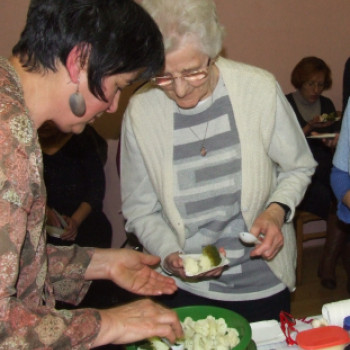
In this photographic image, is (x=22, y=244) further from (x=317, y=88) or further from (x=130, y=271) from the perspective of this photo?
(x=317, y=88)

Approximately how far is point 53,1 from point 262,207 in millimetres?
972

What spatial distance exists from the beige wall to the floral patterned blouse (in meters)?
2.67

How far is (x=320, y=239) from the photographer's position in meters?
4.29

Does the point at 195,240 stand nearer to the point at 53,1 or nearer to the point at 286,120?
the point at 286,120

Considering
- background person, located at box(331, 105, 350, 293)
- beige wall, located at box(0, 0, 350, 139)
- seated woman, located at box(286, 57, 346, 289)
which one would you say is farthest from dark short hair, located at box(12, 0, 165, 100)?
seated woman, located at box(286, 57, 346, 289)

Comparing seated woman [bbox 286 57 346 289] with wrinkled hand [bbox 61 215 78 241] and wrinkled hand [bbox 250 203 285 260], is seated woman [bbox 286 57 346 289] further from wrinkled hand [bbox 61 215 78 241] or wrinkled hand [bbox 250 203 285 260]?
wrinkled hand [bbox 250 203 285 260]

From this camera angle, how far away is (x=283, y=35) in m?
3.97

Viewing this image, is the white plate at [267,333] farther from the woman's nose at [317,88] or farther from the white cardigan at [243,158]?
the woman's nose at [317,88]

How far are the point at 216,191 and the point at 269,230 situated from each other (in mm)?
216

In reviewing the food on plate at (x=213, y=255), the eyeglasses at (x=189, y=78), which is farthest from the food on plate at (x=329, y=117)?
the food on plate at (x=213, y=255)

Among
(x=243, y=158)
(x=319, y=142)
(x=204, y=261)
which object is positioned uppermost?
(x=243, y=158)

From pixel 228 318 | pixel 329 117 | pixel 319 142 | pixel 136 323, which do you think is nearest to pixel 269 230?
pixel 228 318

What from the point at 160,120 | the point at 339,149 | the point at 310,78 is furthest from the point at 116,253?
the point at 310,78

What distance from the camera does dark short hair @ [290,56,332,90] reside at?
3.82 m
